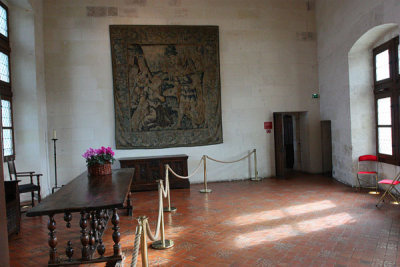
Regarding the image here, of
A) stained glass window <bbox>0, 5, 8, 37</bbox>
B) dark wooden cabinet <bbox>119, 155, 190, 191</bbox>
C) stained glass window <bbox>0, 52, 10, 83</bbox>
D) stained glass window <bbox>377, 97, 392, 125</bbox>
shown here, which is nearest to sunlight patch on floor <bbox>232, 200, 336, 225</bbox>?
stained glass window <bbox>377, 97, 392, 125</bbox>

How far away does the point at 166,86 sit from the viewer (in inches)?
361

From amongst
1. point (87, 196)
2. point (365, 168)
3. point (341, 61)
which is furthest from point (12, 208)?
point (341, 61)

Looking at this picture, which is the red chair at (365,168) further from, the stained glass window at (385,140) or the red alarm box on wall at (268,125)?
the red alarm box on wall at (268,125)

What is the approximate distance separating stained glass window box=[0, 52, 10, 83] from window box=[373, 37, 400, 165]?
905 cm

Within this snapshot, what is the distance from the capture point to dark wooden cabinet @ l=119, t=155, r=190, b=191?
8414 millimetres

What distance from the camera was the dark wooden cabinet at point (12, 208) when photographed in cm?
479

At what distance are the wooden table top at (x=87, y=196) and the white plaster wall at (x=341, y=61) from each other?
609 centimetres

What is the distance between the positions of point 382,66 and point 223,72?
4233 mm

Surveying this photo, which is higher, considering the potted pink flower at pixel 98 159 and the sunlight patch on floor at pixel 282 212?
the potted pink flower at pixel 98 159

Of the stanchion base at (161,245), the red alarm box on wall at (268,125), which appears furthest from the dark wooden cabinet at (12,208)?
the red alarm box on wall at (268,125)

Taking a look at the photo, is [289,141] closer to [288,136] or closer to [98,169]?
[288,136]

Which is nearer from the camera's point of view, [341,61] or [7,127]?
[7,127]

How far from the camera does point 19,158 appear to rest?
7.85 m

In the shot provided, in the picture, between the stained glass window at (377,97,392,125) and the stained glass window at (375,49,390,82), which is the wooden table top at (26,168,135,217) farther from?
the stained glass window at (375,49,390,82)
